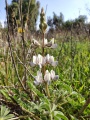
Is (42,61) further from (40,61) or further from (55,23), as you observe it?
(55,23)

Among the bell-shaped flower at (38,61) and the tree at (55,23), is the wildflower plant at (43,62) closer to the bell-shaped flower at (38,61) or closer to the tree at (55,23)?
the bell-shaped flower at (38,61)

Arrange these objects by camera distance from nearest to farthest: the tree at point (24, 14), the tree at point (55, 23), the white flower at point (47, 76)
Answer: the white flower at point (47, 76)
the tree at point (24, 14)
the tree at point (55, 23)

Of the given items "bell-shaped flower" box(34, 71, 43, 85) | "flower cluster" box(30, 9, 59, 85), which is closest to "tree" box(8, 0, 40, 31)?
"flower cluster" box(30, 9, 59, 85)

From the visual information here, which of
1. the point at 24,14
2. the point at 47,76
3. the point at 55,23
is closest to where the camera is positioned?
the point at 47,76

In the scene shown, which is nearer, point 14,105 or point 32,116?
point 32,116

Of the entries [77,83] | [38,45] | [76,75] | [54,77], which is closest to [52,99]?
[54,77]

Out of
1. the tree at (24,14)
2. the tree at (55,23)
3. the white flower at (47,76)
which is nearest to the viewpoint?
the white flower at (47,76)

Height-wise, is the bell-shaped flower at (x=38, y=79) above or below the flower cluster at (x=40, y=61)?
below

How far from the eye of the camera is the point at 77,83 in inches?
59.9

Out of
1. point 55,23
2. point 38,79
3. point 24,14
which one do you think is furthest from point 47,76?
point 55,23

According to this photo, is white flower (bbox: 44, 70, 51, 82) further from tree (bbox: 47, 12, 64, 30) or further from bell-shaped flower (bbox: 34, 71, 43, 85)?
tree (bbox: 47, 12, 64, 30)

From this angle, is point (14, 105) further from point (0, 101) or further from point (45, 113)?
point (45, 113)

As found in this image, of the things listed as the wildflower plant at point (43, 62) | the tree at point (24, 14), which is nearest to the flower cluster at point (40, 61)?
the wildflower plant at point (43, 62)

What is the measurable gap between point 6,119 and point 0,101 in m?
0.25
